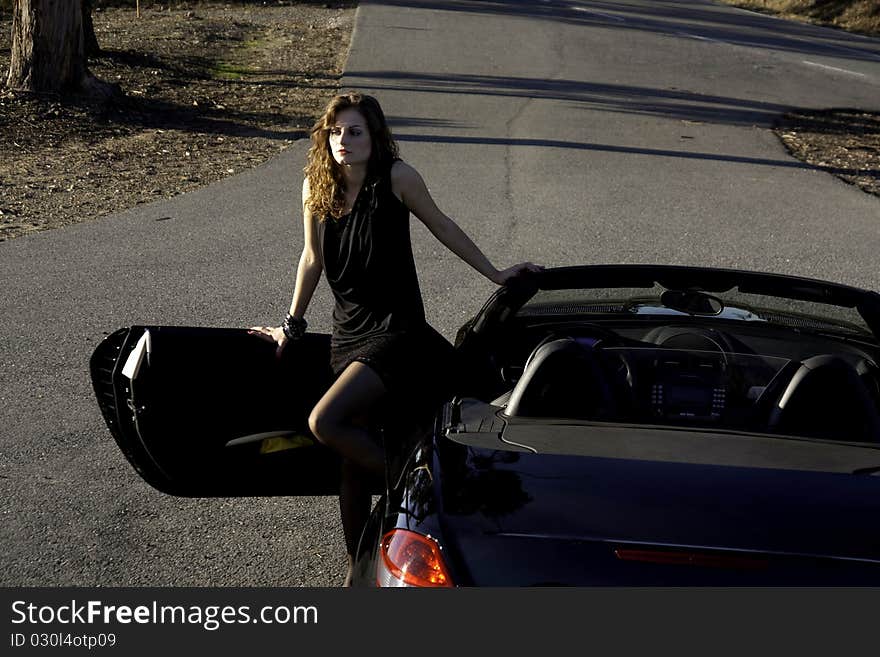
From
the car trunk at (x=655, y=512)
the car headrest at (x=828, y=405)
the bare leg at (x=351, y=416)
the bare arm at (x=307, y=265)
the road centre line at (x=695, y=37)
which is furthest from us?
the road centre line at (x=695, y=37)

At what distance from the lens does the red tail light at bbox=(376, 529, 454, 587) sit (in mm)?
2588

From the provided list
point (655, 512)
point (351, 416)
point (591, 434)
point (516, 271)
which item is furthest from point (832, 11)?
point (655, 512)

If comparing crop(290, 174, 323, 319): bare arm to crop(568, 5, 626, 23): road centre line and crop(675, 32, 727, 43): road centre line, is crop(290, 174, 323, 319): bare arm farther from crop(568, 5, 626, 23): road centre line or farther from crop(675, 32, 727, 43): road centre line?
crop(568, 5, 626, 23): road centre line

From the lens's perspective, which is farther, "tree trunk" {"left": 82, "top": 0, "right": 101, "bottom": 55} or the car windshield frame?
"tree trunk" {"left": 82, "top": 0, "right": 101, "bottom": 55}

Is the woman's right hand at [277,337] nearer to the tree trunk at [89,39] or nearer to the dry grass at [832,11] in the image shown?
the tree trunk at [89,39]

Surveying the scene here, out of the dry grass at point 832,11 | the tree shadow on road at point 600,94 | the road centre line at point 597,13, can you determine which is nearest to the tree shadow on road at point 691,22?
the road centre line at point 597,13

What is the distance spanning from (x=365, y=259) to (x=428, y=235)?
6.09 meters

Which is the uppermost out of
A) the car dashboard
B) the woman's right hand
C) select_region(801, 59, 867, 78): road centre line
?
the car dashboard

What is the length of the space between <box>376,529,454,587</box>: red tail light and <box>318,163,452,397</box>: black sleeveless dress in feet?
4.04

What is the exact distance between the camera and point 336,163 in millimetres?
4188

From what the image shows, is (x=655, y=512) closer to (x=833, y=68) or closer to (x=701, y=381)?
(x=701, y=381)

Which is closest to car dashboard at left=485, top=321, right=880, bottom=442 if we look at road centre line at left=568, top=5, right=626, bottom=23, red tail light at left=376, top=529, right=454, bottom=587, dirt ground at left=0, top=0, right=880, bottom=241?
red tail light at left=376, top=529, right=454, bottom=587

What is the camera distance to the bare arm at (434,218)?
4.17 m

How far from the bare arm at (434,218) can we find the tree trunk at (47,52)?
40.5 ft
